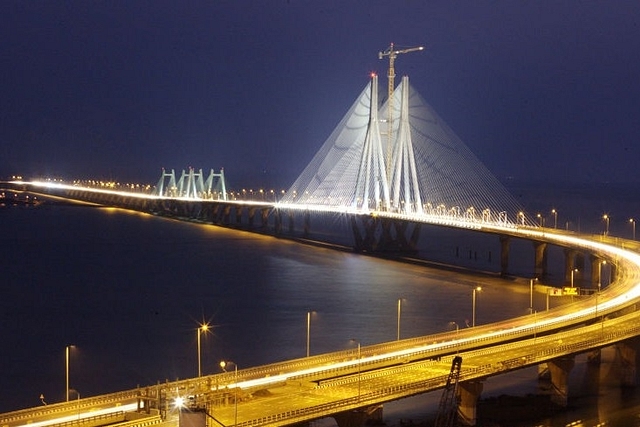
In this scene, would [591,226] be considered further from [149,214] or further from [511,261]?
[149,214]

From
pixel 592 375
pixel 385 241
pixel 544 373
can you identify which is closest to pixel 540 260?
pixel 385 241

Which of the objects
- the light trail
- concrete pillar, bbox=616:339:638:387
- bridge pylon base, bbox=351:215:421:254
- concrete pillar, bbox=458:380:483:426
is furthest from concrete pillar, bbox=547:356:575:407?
bridge pylon base, bbox=351:215:421:254

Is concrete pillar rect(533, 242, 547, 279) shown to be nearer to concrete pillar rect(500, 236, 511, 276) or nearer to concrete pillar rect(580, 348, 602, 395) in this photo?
concrete pillar rect(500, 236, 511, 276)

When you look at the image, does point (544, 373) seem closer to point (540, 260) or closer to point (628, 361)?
point (628, 361)

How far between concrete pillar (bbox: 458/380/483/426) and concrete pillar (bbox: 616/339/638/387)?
17.7ft

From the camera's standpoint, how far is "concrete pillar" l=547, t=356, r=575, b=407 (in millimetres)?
19031

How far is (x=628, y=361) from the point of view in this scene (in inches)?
827

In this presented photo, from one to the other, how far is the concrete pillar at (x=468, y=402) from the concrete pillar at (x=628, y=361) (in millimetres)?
5406

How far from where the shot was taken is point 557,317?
79.9ft

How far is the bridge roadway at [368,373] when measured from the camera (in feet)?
45.9

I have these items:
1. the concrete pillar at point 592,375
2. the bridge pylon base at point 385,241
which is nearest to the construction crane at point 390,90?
the bridge pylon base at point 385,241

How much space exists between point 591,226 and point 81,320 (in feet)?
177

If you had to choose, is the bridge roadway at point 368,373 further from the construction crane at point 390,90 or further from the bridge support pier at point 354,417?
the construction crane at point 390,90

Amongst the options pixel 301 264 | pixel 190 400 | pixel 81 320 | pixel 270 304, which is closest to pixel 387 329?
pixel 270 304
